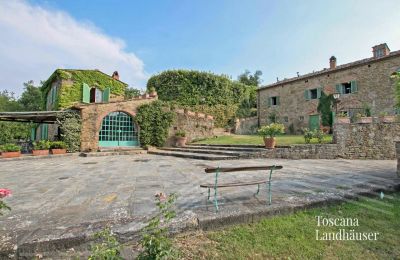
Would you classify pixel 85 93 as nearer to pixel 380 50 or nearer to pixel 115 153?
pixel 115 153

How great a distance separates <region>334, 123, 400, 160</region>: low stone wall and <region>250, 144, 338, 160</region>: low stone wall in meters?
0.54

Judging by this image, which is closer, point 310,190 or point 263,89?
point 310,190

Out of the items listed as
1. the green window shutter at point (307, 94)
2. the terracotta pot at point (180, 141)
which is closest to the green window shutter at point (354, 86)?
the green window shutter at point (307, 94)

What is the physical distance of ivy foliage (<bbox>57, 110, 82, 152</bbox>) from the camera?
1260 centimetres

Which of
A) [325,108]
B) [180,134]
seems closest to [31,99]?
[180,134]

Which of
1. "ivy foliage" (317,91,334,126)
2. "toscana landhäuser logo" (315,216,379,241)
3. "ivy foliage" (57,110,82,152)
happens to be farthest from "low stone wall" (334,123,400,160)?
"ivy foliage" (57,110,82,152)

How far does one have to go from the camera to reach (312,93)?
66.1 feet

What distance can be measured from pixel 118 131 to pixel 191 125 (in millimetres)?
5286

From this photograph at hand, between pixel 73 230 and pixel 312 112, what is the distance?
2100cm

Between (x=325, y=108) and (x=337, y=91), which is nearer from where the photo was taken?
(x=337, y=91)

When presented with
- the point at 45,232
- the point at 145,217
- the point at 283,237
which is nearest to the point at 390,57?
the point at 283,237

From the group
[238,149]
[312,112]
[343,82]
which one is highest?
[343,82]

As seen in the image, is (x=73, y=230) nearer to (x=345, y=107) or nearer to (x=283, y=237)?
(x=283, y=237)

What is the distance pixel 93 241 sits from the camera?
101 inches
